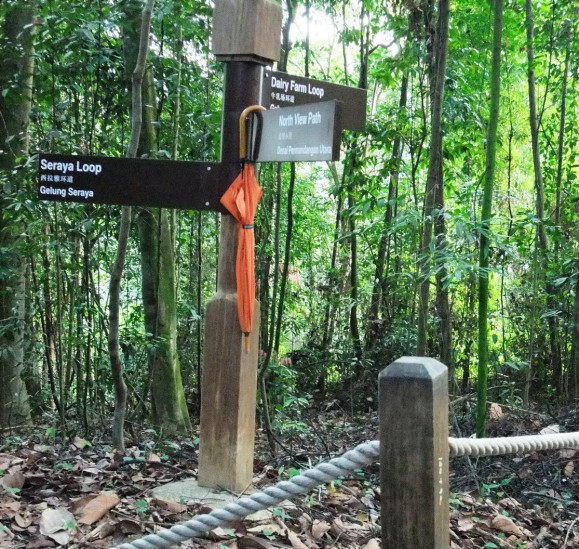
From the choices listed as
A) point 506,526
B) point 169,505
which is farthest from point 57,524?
point 506,526

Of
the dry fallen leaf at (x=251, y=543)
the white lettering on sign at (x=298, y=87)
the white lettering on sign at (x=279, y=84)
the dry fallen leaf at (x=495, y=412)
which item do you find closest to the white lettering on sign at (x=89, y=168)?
the white lettering on sign at (x=279, y=84)

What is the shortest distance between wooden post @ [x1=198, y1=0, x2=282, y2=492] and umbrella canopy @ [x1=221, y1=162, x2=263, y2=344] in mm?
51

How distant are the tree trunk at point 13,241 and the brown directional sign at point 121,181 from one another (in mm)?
2006

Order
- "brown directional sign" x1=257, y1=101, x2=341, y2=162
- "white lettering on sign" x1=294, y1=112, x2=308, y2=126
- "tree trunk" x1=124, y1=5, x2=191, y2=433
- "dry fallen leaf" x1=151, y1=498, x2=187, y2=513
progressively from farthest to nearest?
"tree trunk" x1=124, y1=5, x2=191, y2=433 → "dry fallen leaf" x1=151, y1=498, x2=187, y2=513 → "white lettering on sign" x1=294, y1=112, x2=308, y2=126 → "brown directional sign" x1=257, y1=101, x2=341, y2=162

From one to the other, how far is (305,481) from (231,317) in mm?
1751

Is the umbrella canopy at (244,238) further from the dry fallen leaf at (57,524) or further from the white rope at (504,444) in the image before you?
the white rope at (504,444)

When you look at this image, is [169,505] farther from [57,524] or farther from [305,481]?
[305,481]

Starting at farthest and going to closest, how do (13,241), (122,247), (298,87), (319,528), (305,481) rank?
(13,241) → (122,247) → (298,87) → (319,528) → (305,481)

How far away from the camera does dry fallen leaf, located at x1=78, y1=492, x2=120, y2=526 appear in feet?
10.5

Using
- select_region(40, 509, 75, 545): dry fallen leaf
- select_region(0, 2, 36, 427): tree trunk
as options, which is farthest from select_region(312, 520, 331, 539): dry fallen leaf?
select_region(0, 2, 36, 427): tree trunk

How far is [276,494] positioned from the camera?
1996 mm

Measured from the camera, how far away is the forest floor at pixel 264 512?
10.3 ft

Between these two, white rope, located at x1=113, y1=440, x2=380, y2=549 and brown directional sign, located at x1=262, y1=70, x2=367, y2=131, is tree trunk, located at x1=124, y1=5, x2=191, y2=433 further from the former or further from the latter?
white rope, located at x1=113, y1=440, x2=380, y2=549

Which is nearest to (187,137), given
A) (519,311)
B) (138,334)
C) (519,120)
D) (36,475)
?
(138,334)
